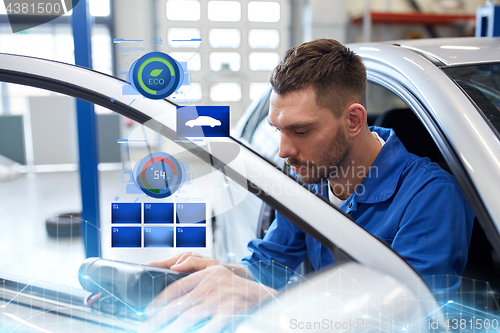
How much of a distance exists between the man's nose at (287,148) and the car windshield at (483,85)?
0.41 m

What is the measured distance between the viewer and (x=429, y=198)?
2.83 ft

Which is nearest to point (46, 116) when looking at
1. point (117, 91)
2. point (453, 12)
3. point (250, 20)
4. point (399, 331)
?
point (250, 20)

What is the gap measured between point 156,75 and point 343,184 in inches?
24.2

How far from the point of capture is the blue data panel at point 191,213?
2.43ft

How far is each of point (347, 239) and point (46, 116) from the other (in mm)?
3279

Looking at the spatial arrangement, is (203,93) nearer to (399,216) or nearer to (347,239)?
(347,239)

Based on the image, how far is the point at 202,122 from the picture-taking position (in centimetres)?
71

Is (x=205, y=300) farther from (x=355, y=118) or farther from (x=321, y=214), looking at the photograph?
(x=355, y=118)

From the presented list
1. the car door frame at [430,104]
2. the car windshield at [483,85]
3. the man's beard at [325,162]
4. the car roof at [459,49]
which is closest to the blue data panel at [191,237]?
the man's beard at [325,162]

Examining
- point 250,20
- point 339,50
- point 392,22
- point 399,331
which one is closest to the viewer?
point 399,331

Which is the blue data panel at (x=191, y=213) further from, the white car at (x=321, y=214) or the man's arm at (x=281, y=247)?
the man's arm at (x=281, y=247)

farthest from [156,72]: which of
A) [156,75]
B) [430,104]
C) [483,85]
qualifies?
[483,85]

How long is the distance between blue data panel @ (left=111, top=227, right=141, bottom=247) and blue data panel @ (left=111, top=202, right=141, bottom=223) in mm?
15

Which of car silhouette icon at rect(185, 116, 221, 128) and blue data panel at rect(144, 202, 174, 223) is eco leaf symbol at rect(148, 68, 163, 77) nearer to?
car silhouette icon at rect(185, 116, 221, 128)
